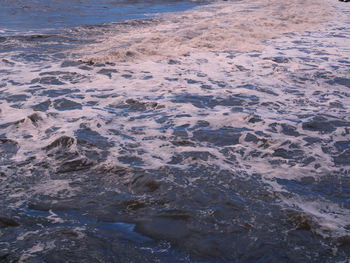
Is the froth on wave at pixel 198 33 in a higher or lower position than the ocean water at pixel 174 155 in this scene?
higher

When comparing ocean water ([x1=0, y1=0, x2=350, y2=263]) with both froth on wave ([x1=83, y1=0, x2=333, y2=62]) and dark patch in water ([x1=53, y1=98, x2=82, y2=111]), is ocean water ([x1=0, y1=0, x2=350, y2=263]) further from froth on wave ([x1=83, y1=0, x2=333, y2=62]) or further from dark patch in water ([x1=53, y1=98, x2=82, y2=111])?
froth on wave ([x1=83, y1=0, x2=333, y2=62])

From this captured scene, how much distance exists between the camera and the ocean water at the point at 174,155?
8.95ft

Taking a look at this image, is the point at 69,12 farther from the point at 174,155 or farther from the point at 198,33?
the point at 174,155

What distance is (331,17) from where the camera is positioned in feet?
52.9

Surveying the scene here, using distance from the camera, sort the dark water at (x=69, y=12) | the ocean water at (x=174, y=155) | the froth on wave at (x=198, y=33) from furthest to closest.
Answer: the dark water at (x=69, y=12), the froth on wave at (x=198, y=33), the ocean water at (x=174, y=155)

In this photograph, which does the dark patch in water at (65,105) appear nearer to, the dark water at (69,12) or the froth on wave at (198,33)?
the froth on wave at (198,33)

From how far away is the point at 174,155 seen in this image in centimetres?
405

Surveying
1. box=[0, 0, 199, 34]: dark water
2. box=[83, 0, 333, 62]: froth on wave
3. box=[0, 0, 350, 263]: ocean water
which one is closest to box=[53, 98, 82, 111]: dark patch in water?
box=[0, 0, 350, 263]: ocean water

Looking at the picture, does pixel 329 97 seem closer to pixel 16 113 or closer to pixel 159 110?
pixel 159 110

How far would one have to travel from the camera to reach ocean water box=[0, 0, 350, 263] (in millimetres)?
2729

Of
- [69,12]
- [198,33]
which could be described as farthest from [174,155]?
[69,12]

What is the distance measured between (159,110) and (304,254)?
129 inches

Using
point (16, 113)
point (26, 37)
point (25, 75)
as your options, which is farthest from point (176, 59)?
point (26, 37)

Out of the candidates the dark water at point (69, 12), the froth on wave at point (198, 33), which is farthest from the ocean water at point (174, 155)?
the dark water at point (69, 12)
